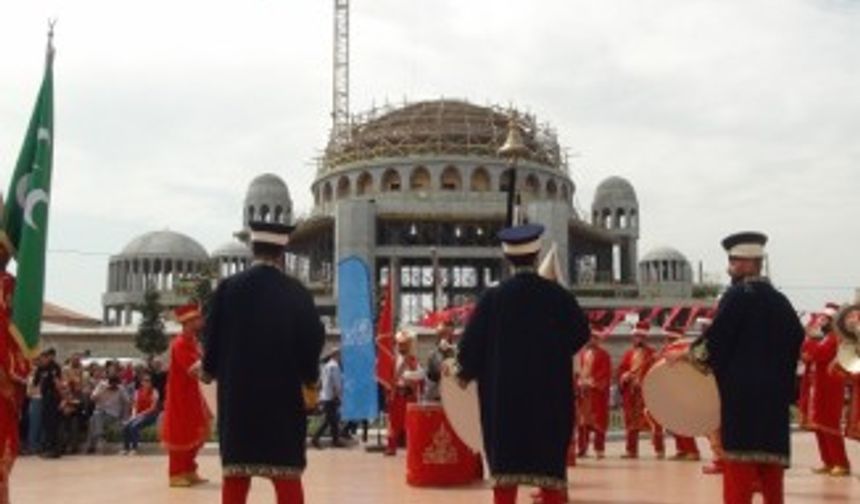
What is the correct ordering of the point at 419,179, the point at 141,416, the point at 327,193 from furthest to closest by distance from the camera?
1. the point at 327,193
2. the point at 419,179
3. the point at 141,416

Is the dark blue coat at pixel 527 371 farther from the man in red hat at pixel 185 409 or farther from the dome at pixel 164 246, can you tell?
the dome at pixel 164 246

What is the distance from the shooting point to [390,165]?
64.1 m

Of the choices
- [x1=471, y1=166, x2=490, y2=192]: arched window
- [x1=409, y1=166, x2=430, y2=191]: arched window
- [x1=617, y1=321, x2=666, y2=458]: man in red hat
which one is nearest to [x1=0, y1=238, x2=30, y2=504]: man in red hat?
[x1=617, y1=321, x2=666, y2=458]: man in red hat

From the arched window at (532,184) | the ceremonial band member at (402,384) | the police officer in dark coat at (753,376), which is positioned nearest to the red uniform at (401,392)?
the ceremonial band member at (402,384)

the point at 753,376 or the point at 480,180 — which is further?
the point at 480,180

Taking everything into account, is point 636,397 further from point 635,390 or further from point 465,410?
point 465,410

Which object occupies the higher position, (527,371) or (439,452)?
(527,371)

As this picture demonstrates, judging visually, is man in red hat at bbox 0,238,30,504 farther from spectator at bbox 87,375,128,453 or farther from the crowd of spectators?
spectator at bbox 87,375,128,453

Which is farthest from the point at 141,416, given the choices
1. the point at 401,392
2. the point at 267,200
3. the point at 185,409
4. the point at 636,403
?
the point at 267,200

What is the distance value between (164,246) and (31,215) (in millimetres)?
70860

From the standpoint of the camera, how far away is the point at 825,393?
10.9 m

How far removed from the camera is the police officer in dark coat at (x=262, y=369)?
5910 mm

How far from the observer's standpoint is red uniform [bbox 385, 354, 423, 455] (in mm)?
13750

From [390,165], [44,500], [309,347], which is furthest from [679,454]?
[390,165]
